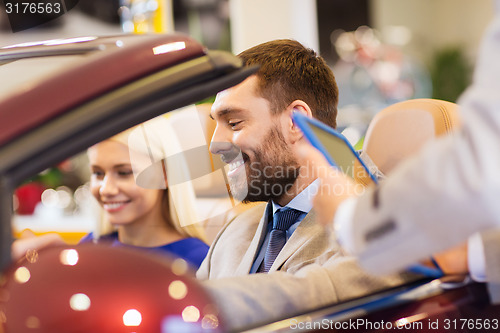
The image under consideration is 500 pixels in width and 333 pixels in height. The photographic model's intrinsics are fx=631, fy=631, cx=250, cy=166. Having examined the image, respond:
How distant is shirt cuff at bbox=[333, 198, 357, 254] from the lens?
85cm

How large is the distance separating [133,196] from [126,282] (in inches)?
28.6

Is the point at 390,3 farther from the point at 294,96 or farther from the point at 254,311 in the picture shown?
the point at 254,311

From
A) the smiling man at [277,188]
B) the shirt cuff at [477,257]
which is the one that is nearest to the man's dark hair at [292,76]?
the smiling man at [277,188]

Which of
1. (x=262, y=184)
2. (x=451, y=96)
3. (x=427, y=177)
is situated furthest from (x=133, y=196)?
(x=451, y=96)

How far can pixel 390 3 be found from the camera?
11359mm

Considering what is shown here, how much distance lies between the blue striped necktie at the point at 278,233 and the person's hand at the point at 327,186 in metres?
0.36

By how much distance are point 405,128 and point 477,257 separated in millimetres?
367

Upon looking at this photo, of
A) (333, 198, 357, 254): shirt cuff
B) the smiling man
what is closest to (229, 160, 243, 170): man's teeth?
the smiling man

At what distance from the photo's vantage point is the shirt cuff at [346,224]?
0.85 meters

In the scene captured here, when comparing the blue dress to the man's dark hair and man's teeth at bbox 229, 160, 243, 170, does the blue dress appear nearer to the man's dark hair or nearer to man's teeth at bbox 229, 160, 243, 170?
man's teeth at bbox 229, 160, 243, 170

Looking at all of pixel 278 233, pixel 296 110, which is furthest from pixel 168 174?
pixel 296 110

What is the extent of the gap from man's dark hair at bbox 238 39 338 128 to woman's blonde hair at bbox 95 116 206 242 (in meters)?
0.32

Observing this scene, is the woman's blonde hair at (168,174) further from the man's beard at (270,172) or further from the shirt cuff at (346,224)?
the shirt cuff at (346,224)

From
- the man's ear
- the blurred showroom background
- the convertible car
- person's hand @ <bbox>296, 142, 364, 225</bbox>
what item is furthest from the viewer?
the blurred showroom background
